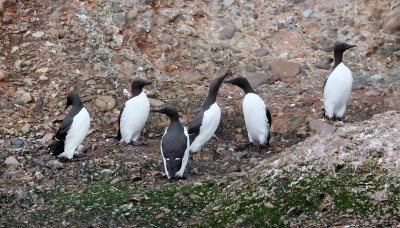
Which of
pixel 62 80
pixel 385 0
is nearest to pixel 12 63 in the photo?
pixel 62 80

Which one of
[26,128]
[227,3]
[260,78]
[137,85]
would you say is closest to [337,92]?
[260,78]

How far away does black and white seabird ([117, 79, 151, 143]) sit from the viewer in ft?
43.4

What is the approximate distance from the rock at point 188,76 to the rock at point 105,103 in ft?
4.67

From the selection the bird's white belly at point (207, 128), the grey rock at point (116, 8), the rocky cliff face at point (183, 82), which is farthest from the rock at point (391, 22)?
the grey rock at point (116, 8)

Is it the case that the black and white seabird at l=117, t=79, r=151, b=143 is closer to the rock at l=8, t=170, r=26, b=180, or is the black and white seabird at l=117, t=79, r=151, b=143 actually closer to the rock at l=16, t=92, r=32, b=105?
the rock at l=16, t=92, r=32, b=105

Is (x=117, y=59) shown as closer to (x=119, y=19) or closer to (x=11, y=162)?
(x=119, y=19)

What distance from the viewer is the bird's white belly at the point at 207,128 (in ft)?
42.7

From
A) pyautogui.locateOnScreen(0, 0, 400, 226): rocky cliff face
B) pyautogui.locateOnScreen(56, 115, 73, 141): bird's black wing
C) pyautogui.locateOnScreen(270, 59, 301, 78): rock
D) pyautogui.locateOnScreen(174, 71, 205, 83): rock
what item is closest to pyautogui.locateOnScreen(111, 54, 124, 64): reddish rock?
pyautogui.locateOnScreen(0, 0, 400, 226): rocky cliff face

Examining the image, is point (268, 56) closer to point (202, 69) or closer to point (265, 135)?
point (202, 69)

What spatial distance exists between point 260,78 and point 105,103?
2.82m

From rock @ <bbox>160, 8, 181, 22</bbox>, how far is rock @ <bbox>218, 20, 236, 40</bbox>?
0.83 m

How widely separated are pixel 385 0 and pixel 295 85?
110 inches

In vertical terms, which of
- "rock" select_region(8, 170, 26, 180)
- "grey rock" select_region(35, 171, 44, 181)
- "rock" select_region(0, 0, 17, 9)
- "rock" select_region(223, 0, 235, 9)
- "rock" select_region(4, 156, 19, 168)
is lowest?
"rock" select_region(4, 156, 19, 168)

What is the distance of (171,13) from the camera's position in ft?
53.7
